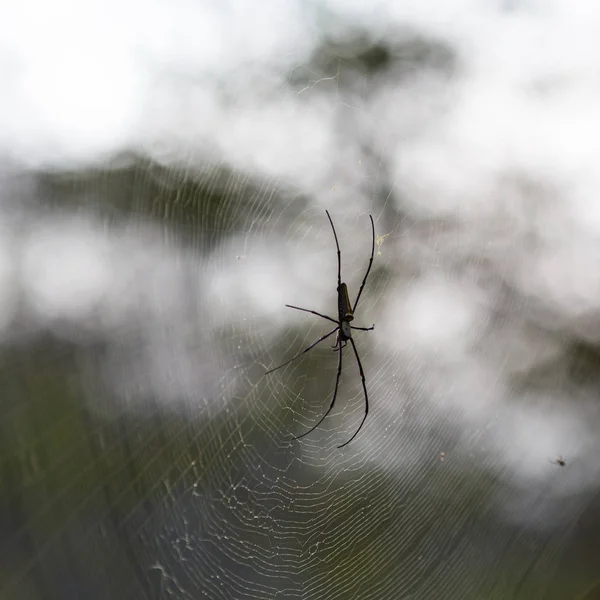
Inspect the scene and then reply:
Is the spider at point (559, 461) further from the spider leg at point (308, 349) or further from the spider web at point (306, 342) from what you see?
the spider leg at point (308, 349)

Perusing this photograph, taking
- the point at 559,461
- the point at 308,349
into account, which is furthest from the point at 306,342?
the point at 559,461

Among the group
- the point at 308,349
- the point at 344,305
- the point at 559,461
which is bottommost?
the point at 559,461

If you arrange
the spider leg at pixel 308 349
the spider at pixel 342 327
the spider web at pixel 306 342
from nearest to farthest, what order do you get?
the spider web at pixel 306 342 < the spider leg at pixel 308 349 < the spider at pixel 342 327

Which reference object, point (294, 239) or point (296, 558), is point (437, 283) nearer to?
point (294, 239)

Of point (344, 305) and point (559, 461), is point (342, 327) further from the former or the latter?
point (559, 461)

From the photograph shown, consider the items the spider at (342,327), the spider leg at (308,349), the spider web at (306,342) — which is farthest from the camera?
the spider at (342,327)

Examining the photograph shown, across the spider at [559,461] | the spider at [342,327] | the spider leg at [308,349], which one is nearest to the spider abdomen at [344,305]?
the spider at [342,327]

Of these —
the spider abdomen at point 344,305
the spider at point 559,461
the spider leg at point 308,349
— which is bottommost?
the spider at point 559,461

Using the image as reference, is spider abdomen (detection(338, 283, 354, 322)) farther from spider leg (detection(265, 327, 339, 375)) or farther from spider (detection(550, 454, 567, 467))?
spider (detection(550, 454, 567, 467))

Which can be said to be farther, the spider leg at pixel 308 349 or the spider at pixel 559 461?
the spider at pixel 559 461
